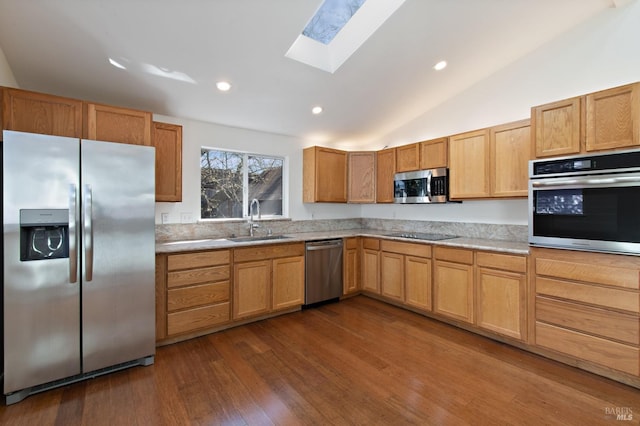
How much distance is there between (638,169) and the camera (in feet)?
6.82

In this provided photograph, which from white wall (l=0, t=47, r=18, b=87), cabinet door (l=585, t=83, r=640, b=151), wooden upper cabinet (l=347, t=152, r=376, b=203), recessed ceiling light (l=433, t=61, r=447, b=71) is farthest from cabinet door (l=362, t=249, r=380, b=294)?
white wall (l=0, t=47, r=18, b=87)

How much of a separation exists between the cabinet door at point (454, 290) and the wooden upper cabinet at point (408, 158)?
1.36 metres

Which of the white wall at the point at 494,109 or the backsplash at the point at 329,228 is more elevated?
the white wall at the point at 494,109

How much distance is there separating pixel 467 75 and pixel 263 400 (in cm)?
395

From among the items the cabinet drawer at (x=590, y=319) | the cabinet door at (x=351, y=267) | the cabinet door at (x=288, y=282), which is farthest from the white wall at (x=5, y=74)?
the cabinet drawer at (x=590, y=319)

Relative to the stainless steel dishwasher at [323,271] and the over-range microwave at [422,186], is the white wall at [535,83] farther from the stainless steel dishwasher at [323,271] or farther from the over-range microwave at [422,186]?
the stainless steel dishwasher at [323,271]

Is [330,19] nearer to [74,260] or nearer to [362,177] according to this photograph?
[362,177]


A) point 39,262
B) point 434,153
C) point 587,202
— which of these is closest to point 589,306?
point 587,202

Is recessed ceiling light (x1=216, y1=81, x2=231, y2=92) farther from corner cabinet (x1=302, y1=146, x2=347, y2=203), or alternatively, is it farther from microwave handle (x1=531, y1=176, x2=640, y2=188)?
microwave handle (x1=531, y1=176, x2=640, y2=188)

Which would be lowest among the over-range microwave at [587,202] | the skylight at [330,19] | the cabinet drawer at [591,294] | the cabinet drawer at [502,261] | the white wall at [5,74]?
the cabinet drawer at [591,294]

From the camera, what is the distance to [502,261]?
110 inches

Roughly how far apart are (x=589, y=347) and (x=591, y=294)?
1.36 feet

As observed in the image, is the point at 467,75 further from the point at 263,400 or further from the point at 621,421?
the point at 263,400

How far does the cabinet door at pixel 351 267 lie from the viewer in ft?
13.3
